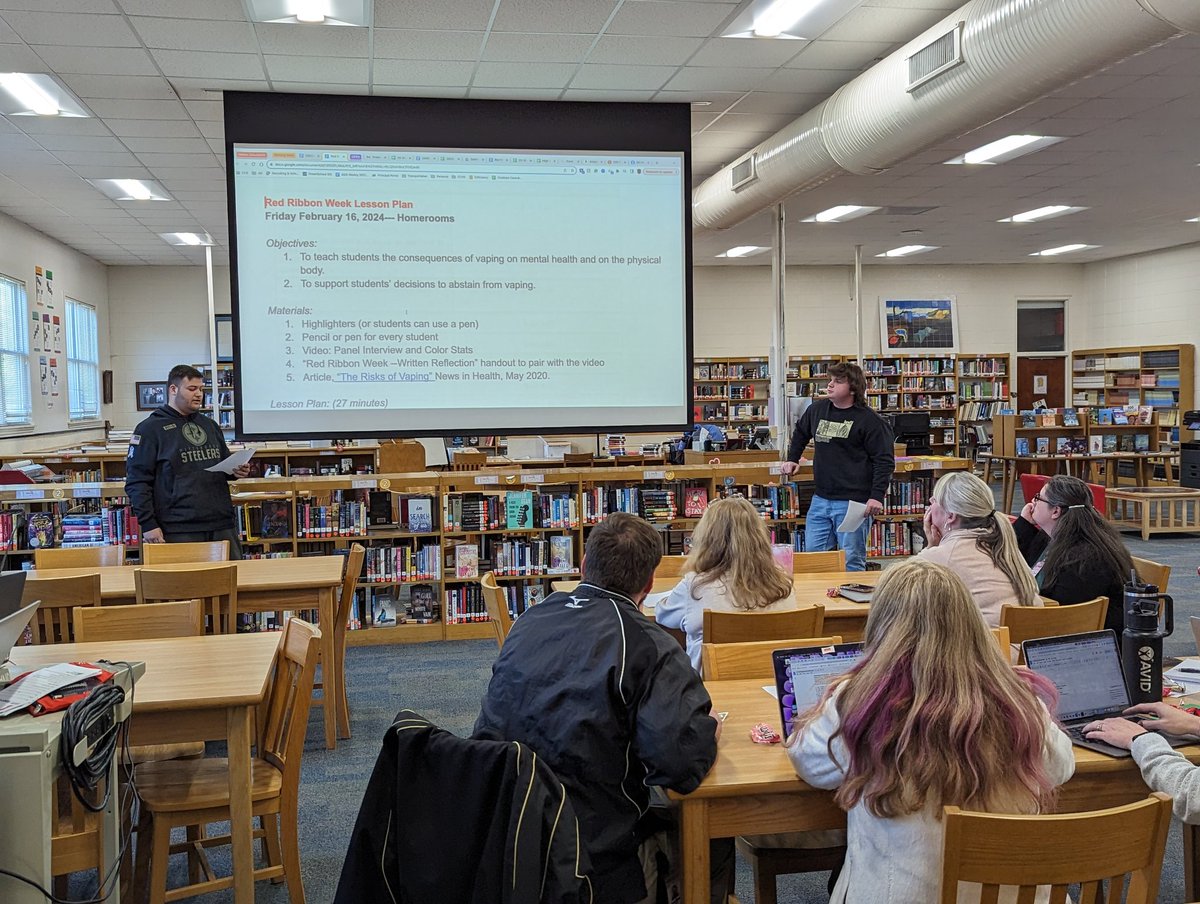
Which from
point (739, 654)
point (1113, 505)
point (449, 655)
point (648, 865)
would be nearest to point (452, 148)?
point (449, 655)

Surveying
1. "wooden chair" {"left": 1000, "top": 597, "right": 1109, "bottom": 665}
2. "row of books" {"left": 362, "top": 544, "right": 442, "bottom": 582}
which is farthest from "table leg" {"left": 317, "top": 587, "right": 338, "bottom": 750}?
"wooden chair" {"left": 1000, "top": 597, "right": 1109, "bottom": 665}

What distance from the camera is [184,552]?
16.1 feet

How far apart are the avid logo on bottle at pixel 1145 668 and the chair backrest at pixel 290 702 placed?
211 centimetres

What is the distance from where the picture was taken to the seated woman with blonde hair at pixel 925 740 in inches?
71.4

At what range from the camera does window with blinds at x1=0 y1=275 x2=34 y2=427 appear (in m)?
9.86

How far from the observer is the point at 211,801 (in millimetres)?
2752

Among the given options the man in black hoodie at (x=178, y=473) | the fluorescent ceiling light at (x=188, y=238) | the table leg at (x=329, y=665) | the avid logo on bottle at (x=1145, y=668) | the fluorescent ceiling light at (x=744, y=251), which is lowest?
the table leg at (x=329, y=665)

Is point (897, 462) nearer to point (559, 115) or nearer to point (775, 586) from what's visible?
point (559, 115)

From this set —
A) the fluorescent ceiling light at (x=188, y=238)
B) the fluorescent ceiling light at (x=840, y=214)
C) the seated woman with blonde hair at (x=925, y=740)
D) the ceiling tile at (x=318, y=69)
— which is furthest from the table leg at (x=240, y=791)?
the fluorescent ceiling light at (x=188, y=238)

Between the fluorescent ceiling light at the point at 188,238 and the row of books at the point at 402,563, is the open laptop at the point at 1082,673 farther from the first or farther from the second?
the fluorescent ceiling light at the point at 188,238

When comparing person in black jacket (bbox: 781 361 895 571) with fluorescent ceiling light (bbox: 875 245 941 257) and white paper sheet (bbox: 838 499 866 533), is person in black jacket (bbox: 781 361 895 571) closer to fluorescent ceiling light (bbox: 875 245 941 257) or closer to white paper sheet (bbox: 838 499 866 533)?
white paper sheet (bbox: 838 499 866 533)

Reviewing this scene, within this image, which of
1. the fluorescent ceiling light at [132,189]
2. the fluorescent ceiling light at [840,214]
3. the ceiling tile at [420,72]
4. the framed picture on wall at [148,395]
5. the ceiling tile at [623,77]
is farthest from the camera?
the framed picture on wall at [148,395]

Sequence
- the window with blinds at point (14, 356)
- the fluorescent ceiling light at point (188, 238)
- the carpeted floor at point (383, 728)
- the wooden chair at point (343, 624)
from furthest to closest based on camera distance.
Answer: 1. the fluorescent ceiling light at point (188, 238)
2. the window with blinds at point (14, 356)
3. the wooden chair at point (343, 624)
4. the carpeted floor at point (383, 728)

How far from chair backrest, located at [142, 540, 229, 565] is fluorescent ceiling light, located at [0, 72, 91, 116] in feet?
10.1
